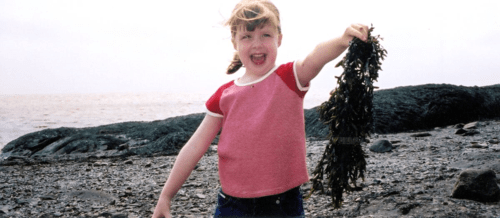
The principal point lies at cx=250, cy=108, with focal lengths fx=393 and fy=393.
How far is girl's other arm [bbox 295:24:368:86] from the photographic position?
232cm

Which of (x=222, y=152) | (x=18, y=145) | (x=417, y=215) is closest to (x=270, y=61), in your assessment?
(x=222, y=152)

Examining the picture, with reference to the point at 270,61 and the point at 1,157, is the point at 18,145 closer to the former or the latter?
the point at 1,157

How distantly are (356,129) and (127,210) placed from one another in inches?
170

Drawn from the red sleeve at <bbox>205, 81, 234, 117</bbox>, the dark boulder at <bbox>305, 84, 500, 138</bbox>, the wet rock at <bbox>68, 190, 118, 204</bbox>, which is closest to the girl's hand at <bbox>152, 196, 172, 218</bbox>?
→ the red sleeve at <bbox>205, 81, 234, 117</bbox>

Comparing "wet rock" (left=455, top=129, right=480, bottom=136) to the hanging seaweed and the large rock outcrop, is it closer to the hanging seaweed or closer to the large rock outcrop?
the large rock outcrop

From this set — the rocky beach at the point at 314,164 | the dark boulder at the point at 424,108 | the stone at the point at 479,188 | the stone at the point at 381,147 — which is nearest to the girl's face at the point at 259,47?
the rocky beach at the point at 314,164

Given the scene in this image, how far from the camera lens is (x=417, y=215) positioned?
13.2 ft

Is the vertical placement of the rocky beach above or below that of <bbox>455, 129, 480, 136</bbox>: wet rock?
below

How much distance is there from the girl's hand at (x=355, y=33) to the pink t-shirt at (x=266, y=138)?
1.32ft

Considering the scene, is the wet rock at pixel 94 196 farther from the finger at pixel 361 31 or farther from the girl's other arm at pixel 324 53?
the finger at pixel 361 31

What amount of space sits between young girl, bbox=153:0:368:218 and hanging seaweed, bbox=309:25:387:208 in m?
0.15

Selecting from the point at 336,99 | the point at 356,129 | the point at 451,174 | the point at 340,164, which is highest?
the point at 336,99

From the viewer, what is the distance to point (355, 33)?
2.29 metres

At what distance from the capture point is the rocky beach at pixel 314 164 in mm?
4438
